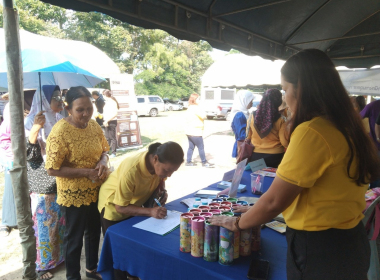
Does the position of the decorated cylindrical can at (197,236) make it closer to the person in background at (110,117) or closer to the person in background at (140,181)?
the person in background at (140,181)

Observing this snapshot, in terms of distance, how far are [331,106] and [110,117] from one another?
693 cm

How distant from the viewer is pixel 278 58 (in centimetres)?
435

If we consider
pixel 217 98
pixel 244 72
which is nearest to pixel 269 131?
pixel 244 72

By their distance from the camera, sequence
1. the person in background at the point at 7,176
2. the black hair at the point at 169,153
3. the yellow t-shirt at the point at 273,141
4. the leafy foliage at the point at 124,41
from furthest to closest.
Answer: the leafy foliage at the point at 124,41 < the yellow t-shirt at the point at 273,141 < the person in background at the point at 7,176 < the black hair at the point at 169,153

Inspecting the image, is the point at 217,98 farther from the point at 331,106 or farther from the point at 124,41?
the point at 331,106

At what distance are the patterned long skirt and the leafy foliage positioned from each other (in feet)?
76.5

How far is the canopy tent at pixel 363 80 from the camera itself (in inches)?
207

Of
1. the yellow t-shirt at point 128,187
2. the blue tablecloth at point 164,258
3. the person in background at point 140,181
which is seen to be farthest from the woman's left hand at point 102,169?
the blue tablecloth at point 164,258

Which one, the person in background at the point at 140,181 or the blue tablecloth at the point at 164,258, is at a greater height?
the person in background at the point at 140,181

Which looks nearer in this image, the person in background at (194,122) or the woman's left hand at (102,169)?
the woman's left hand at (102,169)

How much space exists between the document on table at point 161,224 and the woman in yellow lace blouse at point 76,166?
0.73 m

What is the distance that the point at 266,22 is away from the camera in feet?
12.0

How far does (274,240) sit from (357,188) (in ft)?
1.98

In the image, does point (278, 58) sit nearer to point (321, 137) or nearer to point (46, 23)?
point (321, 137)
